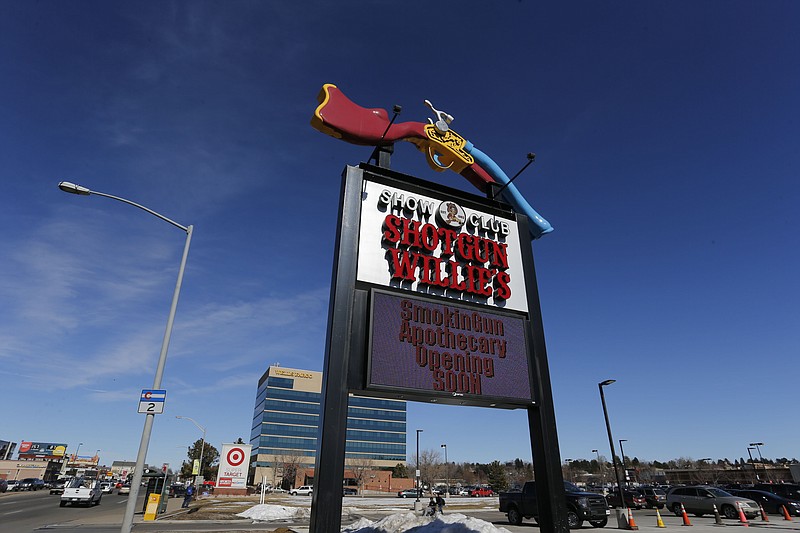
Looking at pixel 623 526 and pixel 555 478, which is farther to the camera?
pixel 623 526

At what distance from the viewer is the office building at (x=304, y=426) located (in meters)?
110

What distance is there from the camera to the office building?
110m

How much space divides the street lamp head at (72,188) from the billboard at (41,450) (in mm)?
173816

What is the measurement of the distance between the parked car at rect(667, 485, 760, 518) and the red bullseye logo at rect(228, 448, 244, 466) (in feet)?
94.4

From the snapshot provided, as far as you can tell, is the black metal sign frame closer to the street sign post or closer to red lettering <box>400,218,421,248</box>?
red lettering <box>400,218,421,248</box>

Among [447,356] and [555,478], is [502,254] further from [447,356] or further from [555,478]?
[555,478]

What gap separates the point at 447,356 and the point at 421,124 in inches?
262

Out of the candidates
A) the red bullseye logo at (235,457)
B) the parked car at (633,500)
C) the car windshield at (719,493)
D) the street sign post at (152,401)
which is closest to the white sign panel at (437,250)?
the street sign post at (152,401)

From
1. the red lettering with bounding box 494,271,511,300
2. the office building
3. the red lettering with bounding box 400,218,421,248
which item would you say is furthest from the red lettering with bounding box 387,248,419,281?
the office building

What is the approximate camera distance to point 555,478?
948 cm

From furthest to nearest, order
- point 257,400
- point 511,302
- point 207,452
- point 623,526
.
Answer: point 257,400 < point 207,452 < point 623,526 < point 511,302

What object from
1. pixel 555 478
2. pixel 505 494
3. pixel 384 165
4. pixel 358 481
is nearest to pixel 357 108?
pixel 384 165

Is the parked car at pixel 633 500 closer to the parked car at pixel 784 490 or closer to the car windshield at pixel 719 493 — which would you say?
the car windshield at pixel 719 493

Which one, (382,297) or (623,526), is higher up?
(382,297)
